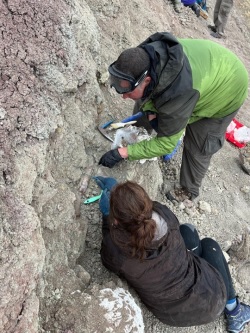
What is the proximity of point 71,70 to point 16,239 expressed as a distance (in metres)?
1.79

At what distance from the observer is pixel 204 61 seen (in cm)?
357

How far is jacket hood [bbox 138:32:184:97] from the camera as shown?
10.1 feet

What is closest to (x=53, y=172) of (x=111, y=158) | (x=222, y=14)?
(x=111, y=158)

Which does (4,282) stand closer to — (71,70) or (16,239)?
(16,239)

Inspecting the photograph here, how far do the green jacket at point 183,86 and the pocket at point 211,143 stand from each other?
26 cm

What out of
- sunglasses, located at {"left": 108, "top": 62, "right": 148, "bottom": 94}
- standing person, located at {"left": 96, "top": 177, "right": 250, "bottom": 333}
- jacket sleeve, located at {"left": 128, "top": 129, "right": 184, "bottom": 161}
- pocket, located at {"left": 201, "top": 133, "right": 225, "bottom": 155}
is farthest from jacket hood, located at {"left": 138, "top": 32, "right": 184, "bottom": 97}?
pocket, located at {"left": 201, "top": 133, "right": 225, "bottom": 155}

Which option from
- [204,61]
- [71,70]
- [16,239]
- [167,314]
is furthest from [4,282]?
[204,61]

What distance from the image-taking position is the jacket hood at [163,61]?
3074 millimetres

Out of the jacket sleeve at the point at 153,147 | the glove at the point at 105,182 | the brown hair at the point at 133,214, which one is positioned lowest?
the glove at the point at 105,182

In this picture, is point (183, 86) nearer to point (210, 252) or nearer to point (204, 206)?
point (210, 252)

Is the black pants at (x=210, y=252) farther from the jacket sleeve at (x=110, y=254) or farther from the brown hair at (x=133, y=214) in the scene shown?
the brown hair at (x=133, y=214)

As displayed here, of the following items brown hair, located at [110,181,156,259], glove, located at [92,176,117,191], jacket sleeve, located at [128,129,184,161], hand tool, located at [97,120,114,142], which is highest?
brown hair, located at [110,181,156,259]

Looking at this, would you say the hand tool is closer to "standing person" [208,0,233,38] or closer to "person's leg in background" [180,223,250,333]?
"person's leg in background" [180,223,250,333]

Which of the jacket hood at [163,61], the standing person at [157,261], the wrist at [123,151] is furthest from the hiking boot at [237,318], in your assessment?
the jacket hood at [163,61]
